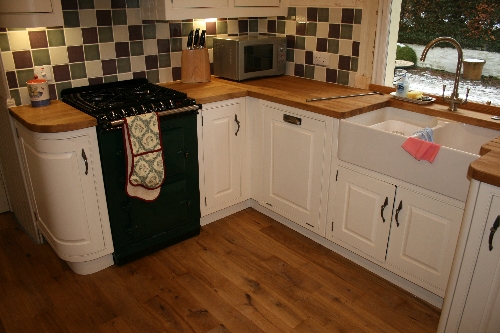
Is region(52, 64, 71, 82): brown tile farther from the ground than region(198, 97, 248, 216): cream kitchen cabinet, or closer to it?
farther from the ground

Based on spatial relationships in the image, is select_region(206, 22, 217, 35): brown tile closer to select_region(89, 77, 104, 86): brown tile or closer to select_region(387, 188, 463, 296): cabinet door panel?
select_region(89, 77, 104, 86): brown tile

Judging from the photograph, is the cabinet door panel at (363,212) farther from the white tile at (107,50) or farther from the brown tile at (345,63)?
the white tile at (107,50)

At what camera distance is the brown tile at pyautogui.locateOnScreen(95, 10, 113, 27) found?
2.66 meters

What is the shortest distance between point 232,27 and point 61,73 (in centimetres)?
138

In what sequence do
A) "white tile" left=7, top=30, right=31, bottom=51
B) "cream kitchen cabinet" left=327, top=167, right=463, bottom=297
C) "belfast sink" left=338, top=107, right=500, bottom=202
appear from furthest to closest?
"white tile" left=7, top=30, right=31, bottom=51 → "cream kitchen cabinet" left=327, top=167, right=463, bottom=297 → "belfast sink" left=338, top=107, right=500, bottom=202

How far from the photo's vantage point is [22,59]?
247 cm

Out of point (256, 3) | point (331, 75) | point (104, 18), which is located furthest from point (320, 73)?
point (104, 18)

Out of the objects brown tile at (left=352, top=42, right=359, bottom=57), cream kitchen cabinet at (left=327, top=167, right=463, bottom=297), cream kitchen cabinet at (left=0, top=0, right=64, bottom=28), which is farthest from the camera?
brown tile at (left=352, top=42, right=359, bottom=57)

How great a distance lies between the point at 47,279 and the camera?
243 cm

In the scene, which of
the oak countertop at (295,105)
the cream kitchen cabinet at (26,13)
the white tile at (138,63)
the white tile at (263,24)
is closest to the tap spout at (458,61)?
the oak countertop at (295,105)

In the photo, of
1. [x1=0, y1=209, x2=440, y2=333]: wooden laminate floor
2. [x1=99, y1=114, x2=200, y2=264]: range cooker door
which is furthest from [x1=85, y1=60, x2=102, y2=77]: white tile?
[x1=0, y1=209, x2=440, y2=333]: wooden laminate floor

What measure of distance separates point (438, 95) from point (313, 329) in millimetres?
1591

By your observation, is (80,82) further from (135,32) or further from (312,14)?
(312,14)

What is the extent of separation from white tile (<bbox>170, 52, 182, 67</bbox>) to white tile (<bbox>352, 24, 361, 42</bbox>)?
4.07ft
